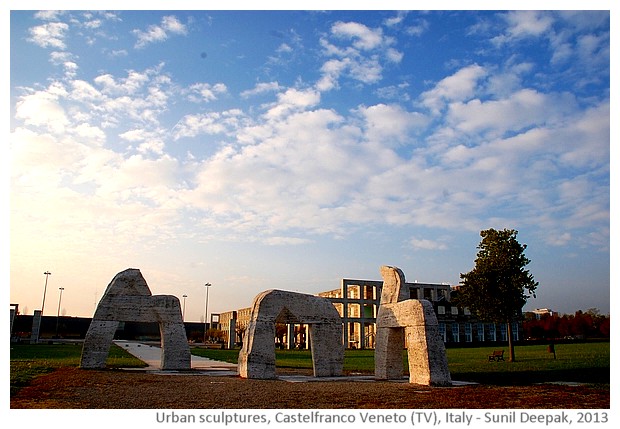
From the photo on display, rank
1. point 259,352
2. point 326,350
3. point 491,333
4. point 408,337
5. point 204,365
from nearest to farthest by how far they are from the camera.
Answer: point 408,337 → point 259,352 → point 326,350 → point 204,365 → point 491,333

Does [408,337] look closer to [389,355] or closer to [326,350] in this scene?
[389,355]

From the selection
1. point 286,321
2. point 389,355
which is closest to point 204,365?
point 286,321

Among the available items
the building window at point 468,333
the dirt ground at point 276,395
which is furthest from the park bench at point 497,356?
the building window at point 468,333

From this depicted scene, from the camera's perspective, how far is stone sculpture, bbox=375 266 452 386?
1906 cm

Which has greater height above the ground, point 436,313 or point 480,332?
point 436,313

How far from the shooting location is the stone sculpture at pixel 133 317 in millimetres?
24969

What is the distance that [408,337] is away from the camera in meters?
20.3

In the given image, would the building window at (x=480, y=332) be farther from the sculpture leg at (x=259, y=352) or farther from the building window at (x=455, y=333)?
the sculpture leg at (x=259, y=352)

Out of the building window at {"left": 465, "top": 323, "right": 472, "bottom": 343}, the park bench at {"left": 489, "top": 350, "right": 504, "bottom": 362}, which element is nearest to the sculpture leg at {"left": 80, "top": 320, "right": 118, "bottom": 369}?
the park bench at {"left": 489, "top": 350, "right": 504, "bottom": 362}

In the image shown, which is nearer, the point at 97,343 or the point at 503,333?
the point at 97,343

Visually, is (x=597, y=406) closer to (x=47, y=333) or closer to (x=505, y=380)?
(x=505, y=380)

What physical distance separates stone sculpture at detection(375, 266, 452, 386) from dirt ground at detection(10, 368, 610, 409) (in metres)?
0.83

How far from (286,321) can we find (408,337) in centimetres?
591

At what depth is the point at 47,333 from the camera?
97500 millimetres
